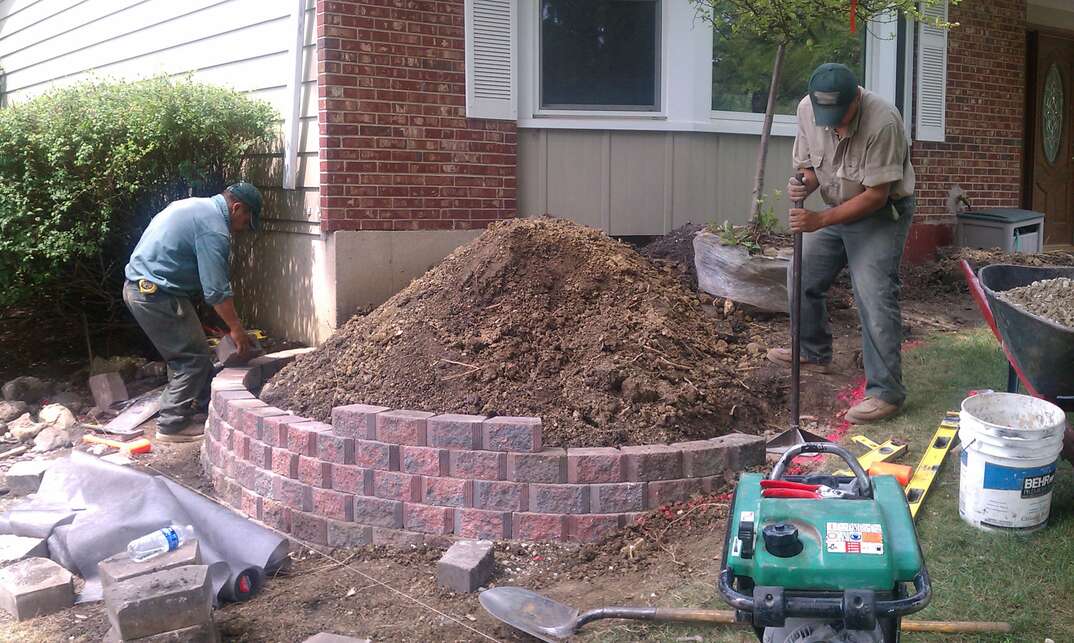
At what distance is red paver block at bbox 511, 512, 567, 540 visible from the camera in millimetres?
4129

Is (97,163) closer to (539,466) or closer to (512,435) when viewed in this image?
(512,435)

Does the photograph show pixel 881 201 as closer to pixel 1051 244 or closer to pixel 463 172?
pixel 463 172

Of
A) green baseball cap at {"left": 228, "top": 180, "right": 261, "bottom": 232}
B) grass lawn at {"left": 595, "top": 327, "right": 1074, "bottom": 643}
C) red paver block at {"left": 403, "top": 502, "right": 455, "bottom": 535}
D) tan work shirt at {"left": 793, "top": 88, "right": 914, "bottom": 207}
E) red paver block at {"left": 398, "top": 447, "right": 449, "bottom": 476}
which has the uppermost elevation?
tan work shirt at {"left": 793, "top": 88, "right": 914, "bottom": 207}

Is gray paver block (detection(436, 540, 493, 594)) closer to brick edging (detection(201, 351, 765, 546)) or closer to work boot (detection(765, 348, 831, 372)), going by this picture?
brick edging (detection(201, 351, 765, 546))

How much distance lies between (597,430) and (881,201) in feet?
6.08

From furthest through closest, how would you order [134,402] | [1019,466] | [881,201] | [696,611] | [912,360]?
[134,402]
[912,360]
[881,201]
[1019,466]
[696,611]

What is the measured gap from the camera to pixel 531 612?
3.42m

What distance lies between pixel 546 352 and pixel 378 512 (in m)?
1.15

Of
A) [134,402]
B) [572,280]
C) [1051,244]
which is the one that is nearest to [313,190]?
[134,402]

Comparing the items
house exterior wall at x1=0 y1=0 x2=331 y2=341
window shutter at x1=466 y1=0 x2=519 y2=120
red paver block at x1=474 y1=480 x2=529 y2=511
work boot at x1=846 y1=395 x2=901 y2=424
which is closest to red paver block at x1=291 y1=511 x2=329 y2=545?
red paver block at x1=474 y1=480 x2=529 y2=511

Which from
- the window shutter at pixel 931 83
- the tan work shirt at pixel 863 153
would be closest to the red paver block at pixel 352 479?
the tan work shirt at pixel 863 153

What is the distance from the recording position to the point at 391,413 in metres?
4.39

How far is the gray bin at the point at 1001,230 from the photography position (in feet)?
30.2

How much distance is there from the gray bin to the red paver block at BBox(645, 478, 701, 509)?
6438 millimetres
